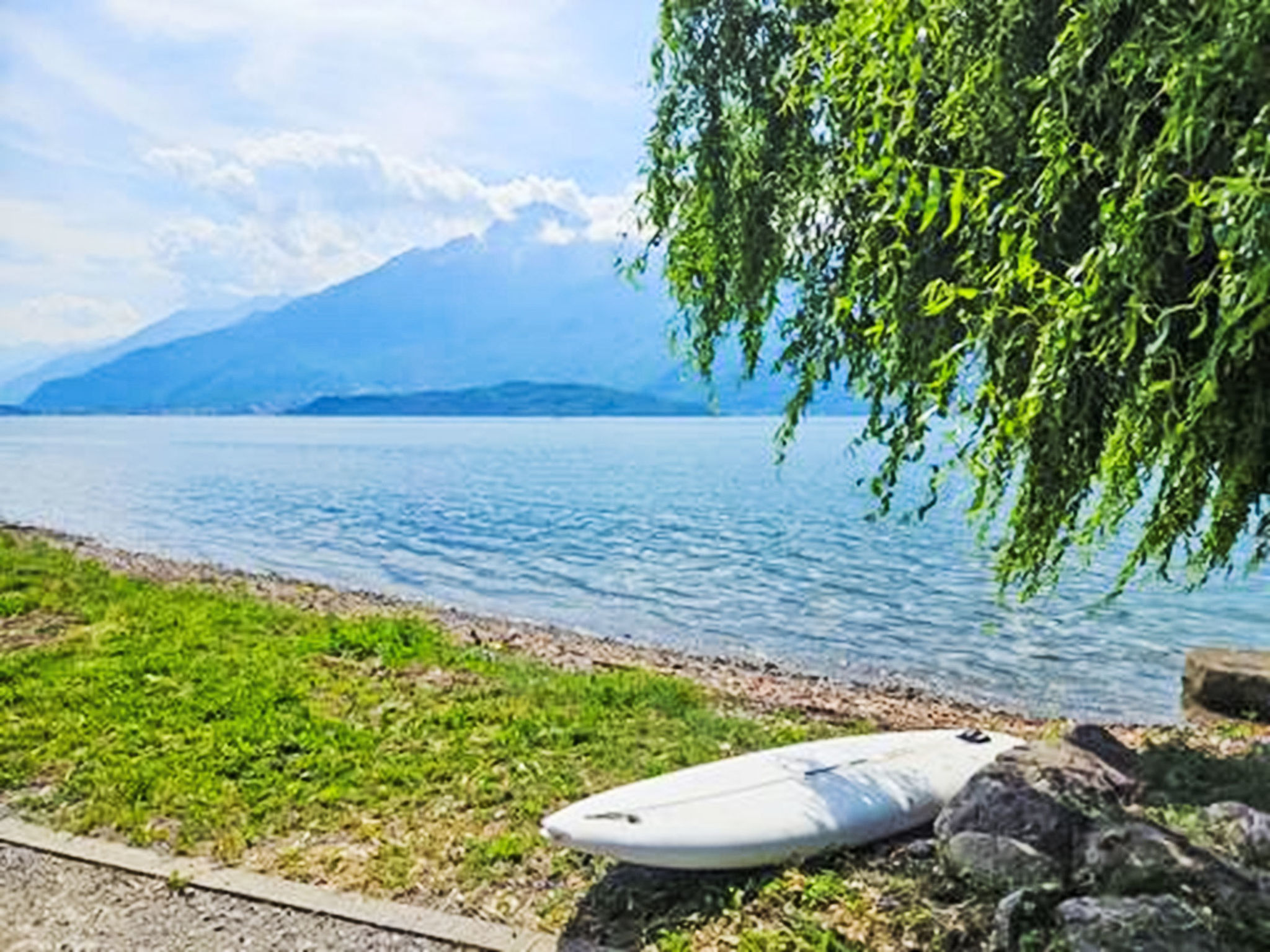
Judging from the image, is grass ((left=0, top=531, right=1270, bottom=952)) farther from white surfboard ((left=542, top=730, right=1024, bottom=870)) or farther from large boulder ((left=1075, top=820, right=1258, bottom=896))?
large boulder ((left=1075, top=820, right=1258, bottom=896))

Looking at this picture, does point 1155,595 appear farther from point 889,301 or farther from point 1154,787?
point 889,301

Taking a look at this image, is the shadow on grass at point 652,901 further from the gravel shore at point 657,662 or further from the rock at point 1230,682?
the rock at point 1230,682

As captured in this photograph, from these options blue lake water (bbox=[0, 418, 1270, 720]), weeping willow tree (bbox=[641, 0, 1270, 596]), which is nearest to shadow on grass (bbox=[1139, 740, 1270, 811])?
blue lake water (bbox=[0, 418, 1270, 720])

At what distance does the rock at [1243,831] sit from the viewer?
6383 mm

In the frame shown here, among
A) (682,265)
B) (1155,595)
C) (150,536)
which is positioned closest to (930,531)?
(1155,595)

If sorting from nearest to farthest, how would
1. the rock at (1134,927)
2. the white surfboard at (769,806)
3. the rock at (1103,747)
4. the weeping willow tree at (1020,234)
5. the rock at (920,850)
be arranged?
the weeping willow tree at (1020,234) < the rock at (1134,927) < the white surfboard at (769,806) < the rock at (920,850) < the rock at (1103,747)

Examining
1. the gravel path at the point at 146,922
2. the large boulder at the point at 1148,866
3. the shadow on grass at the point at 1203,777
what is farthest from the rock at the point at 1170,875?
the gravel path at the point at 146,922

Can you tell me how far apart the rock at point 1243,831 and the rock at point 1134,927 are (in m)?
1.37

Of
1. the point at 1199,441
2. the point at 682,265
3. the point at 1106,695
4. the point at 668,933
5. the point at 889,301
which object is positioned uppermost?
the point at 682,265

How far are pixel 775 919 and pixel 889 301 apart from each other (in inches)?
155

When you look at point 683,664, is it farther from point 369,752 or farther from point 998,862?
point 998,862

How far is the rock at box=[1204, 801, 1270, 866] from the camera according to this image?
20.9 ft

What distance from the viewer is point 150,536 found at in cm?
4328

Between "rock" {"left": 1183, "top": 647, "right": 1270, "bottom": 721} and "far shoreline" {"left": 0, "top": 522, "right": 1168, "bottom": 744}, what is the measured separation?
0.88 m
